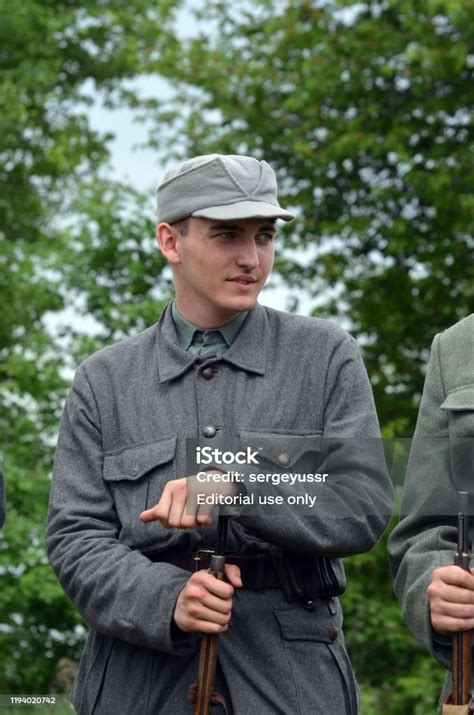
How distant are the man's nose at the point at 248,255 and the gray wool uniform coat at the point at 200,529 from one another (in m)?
0.20

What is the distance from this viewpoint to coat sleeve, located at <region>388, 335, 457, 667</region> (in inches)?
136

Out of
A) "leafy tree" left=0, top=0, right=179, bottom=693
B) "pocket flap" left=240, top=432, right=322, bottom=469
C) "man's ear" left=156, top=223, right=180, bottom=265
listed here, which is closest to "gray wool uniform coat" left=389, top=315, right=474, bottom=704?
"pocket flap" left=240, top=432, right=322, bottom=469

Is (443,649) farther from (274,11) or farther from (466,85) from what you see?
(274,11)

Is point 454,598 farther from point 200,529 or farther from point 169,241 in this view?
point 169,241

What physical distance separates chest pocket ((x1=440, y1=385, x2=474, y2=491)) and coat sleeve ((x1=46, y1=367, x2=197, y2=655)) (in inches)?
27.2

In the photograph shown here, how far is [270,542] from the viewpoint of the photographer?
3.51 meters

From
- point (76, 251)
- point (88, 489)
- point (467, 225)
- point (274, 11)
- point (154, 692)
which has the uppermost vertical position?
point (274, 11)

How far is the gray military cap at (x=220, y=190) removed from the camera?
386 cm

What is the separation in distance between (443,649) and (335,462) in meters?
0.50

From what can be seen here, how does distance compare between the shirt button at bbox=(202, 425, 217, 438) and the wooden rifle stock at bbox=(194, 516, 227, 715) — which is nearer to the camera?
the wooden rifle stock at bbox=(194, 516, 227, 715)

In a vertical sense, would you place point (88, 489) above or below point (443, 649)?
above

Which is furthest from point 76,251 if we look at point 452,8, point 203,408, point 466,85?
point 203,408

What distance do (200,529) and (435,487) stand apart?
1.89 ft

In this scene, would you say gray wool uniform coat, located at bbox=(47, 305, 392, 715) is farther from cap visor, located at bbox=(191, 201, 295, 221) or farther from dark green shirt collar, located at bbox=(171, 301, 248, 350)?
cap visor, located at bbox=(191, 201, 295, 221)
